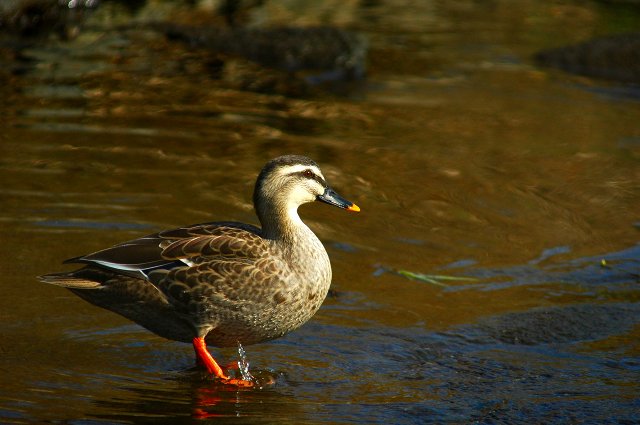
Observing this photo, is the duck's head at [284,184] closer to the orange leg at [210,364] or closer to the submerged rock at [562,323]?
the orange leg at [210,364]

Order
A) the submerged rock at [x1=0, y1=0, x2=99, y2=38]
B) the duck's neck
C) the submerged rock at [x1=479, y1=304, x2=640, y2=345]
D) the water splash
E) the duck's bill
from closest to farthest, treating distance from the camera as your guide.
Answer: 1. the water splash
2. the duck's neck
3. the duck's bill
4. the submerged rock at [x1=479, y1=304, x2=640, y2=345]
5. the submerged rock at [x1=0, y1=0, x2=99, y2=38]

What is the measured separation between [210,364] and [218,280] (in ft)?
1.60

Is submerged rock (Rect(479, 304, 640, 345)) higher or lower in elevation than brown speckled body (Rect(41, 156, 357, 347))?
lower

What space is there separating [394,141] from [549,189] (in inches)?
68.6

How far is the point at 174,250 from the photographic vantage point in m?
6.55

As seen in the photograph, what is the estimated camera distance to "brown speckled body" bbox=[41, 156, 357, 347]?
21.1ft

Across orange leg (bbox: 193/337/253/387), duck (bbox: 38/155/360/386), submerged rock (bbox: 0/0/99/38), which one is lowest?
orange leg (bbox: 193/337/253/387)

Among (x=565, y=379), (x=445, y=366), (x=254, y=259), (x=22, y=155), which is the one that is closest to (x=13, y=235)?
(x=22, y=155)

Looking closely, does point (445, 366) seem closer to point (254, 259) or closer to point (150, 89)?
point (254, 259)

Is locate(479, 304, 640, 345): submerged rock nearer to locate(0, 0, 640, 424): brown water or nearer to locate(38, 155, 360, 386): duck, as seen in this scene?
locate(0, 0, 640, 424): brown water

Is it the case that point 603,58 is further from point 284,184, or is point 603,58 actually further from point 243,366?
point 243,366

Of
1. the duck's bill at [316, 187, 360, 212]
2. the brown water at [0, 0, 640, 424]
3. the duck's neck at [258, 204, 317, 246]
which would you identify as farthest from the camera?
the duck's bill at [316, 187, 360, 212]

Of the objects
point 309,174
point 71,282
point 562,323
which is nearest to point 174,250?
point 71,282

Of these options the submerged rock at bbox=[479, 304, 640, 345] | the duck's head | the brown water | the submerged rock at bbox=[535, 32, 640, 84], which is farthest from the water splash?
the submerged rock at bbox=[535, 32, 640, 84]
